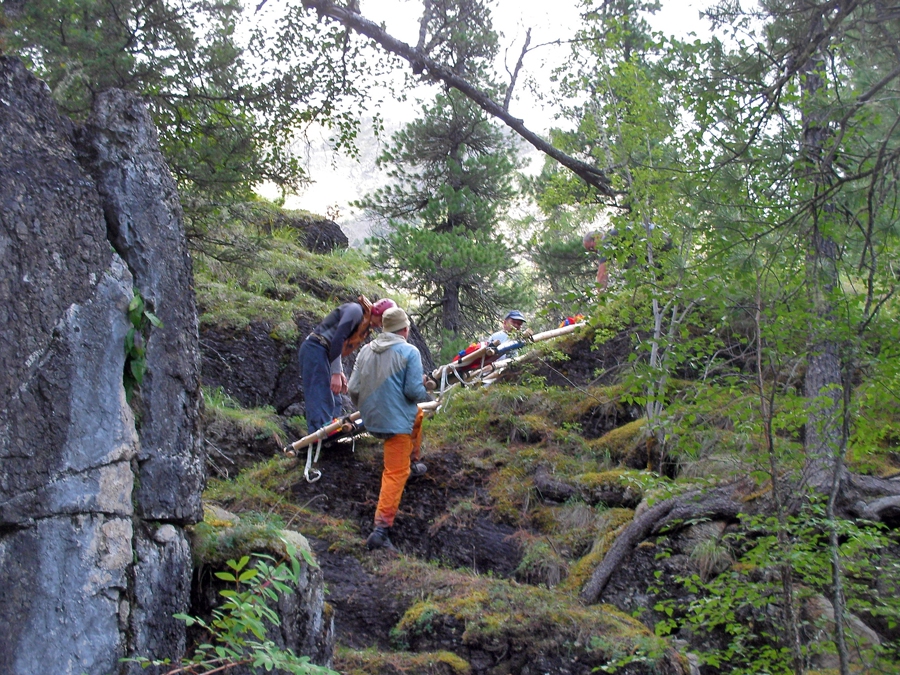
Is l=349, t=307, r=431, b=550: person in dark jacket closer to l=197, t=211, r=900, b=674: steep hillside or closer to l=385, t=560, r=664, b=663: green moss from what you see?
l=197, t=211, r=900, b=674: steep hillside

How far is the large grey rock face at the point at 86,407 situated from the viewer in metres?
3.72

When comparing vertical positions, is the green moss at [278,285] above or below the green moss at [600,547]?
above

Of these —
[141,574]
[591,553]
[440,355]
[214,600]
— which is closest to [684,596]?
[591,553]

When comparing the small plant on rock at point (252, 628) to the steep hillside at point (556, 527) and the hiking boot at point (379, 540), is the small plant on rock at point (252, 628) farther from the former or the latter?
the hiking boot at point (379, 540)

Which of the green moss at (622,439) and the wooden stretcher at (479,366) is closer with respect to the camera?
the green moss at (622,439)

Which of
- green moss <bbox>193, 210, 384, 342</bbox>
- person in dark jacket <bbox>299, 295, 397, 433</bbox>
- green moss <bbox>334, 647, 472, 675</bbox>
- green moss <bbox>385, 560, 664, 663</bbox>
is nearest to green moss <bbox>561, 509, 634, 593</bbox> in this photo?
green moss <bbox>385, 560, 664, 663</bbox>

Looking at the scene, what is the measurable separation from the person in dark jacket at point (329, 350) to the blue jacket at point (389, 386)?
1.15 metres

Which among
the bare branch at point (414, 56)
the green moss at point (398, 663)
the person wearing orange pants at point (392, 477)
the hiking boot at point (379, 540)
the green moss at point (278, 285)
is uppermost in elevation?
the bare branch at point (414, 56)

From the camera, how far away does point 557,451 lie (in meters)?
9.31

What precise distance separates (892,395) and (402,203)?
14302 millimetres

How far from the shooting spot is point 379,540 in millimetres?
7367

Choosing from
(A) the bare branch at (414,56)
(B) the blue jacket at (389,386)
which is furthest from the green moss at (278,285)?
(B) the blue jacket at (389,386)

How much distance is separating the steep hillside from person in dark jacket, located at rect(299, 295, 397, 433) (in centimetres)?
53

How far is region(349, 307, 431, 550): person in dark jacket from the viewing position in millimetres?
7414
